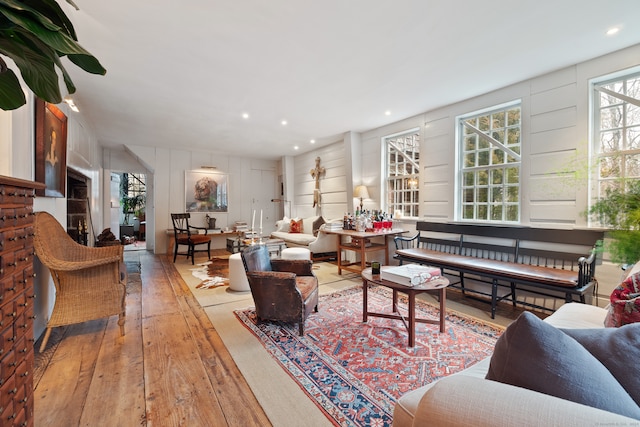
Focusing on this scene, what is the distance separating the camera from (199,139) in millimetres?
5969

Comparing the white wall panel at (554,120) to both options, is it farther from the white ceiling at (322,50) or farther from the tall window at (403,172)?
the tall window at (403,172)

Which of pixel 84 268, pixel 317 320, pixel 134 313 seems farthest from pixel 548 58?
pixel 134 313

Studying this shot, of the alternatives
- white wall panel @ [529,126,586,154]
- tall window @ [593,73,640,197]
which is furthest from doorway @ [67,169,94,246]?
tall window @ [593,73,640,197]

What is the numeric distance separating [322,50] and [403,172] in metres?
2.84

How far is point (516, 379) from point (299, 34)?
2684mm

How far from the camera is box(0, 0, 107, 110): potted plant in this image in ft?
2.27

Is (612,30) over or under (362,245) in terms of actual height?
over

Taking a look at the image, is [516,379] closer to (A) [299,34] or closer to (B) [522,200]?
(A) [299,34]

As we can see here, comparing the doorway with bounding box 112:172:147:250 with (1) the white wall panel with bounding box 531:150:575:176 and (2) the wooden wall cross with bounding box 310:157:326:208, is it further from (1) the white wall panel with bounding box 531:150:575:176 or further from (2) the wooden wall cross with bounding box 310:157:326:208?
(1) the white wall panel with bounding box 531:150:575:176

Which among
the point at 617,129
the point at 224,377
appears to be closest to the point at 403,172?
the point at 617,129

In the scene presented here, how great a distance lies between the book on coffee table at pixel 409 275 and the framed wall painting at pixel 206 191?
19.5ft

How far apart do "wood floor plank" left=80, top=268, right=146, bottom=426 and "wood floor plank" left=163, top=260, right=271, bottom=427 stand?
416 mm

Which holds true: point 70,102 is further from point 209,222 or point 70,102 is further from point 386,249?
point 386,249

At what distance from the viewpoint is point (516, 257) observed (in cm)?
328
